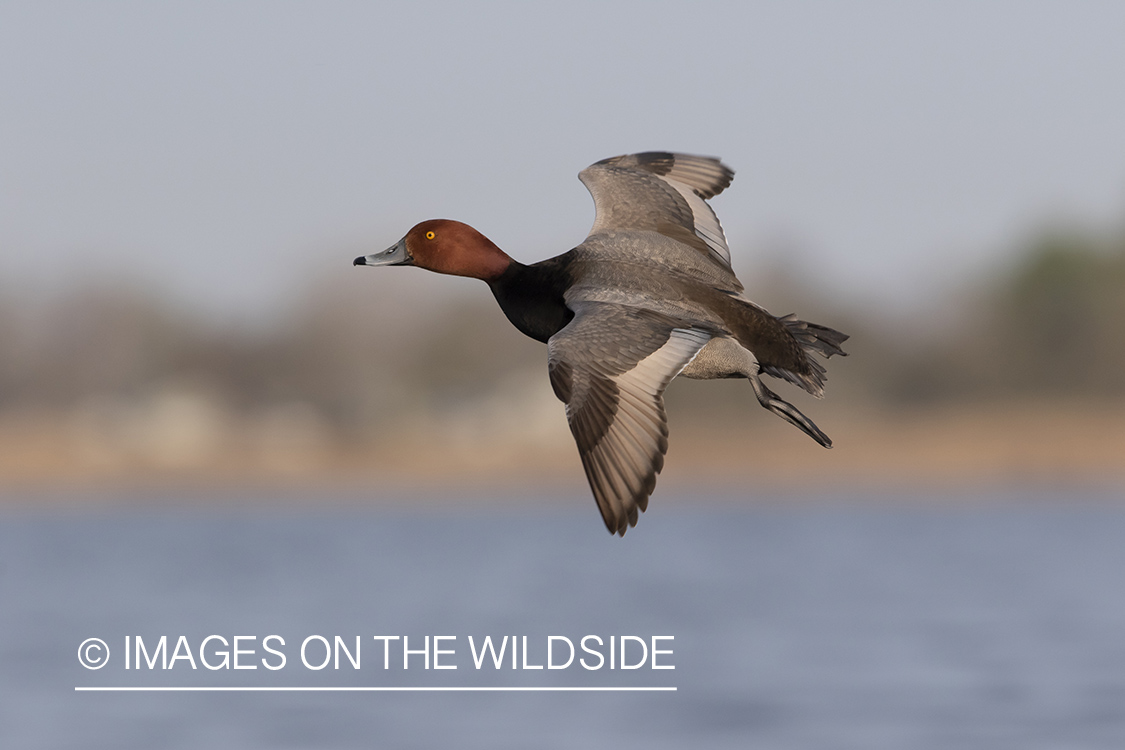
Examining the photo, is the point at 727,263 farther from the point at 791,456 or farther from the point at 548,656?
the point at 791,456

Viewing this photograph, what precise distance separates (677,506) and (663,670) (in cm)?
2342

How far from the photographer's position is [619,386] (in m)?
5.97

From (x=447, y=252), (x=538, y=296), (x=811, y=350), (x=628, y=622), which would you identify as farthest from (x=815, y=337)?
(x=628, y=622)

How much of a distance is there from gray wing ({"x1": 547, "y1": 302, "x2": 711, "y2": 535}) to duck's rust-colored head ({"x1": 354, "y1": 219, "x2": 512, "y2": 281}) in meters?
0.96

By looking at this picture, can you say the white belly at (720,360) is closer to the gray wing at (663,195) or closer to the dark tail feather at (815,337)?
the dark tail feather at (815,337)

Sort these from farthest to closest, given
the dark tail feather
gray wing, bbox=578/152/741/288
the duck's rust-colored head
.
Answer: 1. gray wing, bbox=578/152/741/288
2. the duck's rust-colored head
3. the dark tail feather

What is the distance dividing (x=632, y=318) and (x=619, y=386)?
39cm

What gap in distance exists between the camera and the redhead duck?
229 inches

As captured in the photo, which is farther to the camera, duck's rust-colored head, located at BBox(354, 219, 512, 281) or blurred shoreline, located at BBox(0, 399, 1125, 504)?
blurred shoreline, located at BBox(0, 399, 1125, 504)

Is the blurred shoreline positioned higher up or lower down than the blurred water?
higher up

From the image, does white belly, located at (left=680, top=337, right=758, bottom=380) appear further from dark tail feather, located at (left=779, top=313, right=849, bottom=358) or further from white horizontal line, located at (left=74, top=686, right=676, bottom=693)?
white horizontal line, located at (left=74, top=686, right=676, bottom=693)

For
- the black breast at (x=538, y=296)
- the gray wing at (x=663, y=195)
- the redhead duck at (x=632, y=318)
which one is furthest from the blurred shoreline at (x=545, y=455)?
the black breast at (x=538, y=296)

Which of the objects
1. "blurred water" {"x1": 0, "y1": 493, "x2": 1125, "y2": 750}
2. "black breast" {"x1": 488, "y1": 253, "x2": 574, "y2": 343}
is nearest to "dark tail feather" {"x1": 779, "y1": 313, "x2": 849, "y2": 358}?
"black breast" {"x1": 488, "y1": 253, "x2": 574, "y2": 343}

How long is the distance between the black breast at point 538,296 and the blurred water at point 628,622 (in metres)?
10.5
